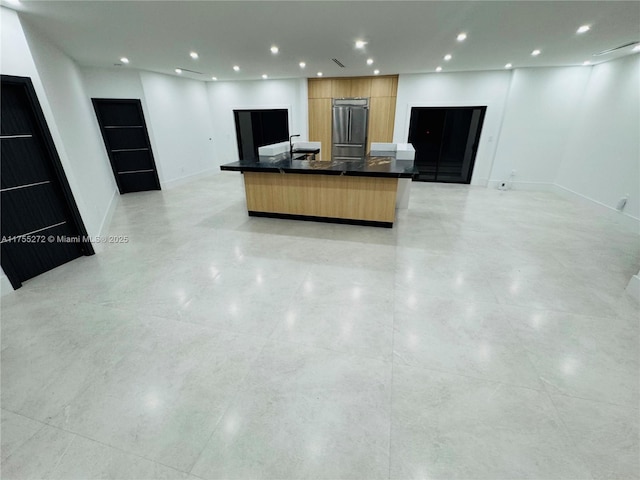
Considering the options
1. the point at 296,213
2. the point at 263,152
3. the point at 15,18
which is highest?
the point at 15,18

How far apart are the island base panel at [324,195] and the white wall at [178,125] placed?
12.2 feet

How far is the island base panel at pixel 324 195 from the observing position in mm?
4211

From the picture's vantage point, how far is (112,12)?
297 centimetres

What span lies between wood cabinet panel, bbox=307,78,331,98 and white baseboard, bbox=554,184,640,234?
6.39m

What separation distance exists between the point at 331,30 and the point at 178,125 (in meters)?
5.43

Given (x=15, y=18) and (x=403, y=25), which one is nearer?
(x=15, y=18)

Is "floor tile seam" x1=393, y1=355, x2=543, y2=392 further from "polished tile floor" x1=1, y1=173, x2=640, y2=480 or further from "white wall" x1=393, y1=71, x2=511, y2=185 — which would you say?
"white wall" x1=393, y1=71, x2=511, y2=185

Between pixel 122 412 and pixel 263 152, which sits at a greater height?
pixel 263 152

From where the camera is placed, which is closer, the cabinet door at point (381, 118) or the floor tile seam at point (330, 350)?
the floor tile seam at point (330, 350)

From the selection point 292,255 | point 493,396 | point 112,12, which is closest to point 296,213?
point 292,255

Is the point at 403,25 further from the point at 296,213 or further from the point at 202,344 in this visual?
the point at 202,344

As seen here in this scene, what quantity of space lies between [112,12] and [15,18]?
2.98 feet

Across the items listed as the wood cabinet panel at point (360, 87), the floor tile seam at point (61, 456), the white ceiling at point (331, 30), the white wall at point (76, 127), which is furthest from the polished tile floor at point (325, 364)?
the wood cabinet panel at point (360, 87)

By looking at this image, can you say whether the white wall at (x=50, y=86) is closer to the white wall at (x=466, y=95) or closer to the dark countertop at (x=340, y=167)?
the dark countertop at (x=340, y=167)
